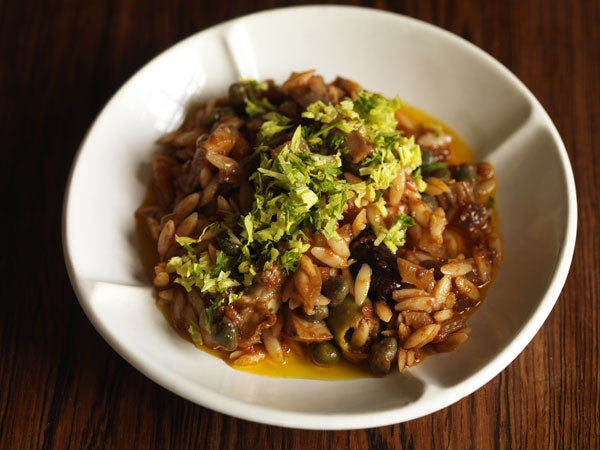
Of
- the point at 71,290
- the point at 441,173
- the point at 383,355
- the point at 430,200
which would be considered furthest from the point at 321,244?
the point at 71,290

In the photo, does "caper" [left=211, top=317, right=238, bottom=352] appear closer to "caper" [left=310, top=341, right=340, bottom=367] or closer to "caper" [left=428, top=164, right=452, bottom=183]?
"caper" [left=310, top=341, right=340, bottom=367]

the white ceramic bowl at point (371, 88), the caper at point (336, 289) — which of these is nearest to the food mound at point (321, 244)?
the caper at point (336, 289)

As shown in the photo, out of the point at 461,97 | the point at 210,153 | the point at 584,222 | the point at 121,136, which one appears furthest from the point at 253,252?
the point at 584,222

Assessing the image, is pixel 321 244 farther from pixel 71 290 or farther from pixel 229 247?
pixel 71 290

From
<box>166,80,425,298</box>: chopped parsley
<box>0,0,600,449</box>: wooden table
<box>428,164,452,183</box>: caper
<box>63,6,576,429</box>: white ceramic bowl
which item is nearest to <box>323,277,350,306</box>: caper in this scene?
<box>166,80,425,298</box>: chopped parsley

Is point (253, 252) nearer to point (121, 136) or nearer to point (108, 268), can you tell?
point (108, 268)

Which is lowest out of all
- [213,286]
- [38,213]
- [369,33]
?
[38,213]
